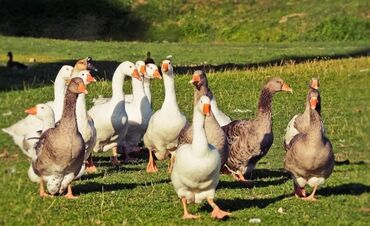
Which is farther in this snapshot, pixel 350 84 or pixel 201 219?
pixel 350 84

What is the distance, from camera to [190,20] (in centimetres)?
6875

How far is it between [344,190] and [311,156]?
4.40 ft

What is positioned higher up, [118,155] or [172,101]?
[172,101]

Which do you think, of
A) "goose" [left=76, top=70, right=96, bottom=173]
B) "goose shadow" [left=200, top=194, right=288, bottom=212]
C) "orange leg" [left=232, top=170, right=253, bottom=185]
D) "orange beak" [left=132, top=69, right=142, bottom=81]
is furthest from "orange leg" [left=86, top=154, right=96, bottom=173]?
"goose shadow" [left=200, top=194, right=288, bottom=212]

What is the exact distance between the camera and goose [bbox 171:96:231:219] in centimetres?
1413

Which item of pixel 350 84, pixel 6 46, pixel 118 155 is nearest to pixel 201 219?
pixel 118 155

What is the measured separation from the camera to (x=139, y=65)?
23.7 m

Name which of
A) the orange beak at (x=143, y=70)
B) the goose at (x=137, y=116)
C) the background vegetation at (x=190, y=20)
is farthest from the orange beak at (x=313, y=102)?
the background vegetation at (x=190, y=20)

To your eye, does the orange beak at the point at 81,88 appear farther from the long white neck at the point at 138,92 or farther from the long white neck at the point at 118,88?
the long white neck at the point at 138,92

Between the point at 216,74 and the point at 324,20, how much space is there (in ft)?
94.2

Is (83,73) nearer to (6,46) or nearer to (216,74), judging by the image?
(216,74)

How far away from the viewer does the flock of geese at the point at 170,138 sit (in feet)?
47.7

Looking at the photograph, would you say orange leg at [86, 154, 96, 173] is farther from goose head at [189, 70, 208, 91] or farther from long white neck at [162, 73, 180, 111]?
goose head at [189, 70, 208, 91]

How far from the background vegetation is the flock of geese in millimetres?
41544
